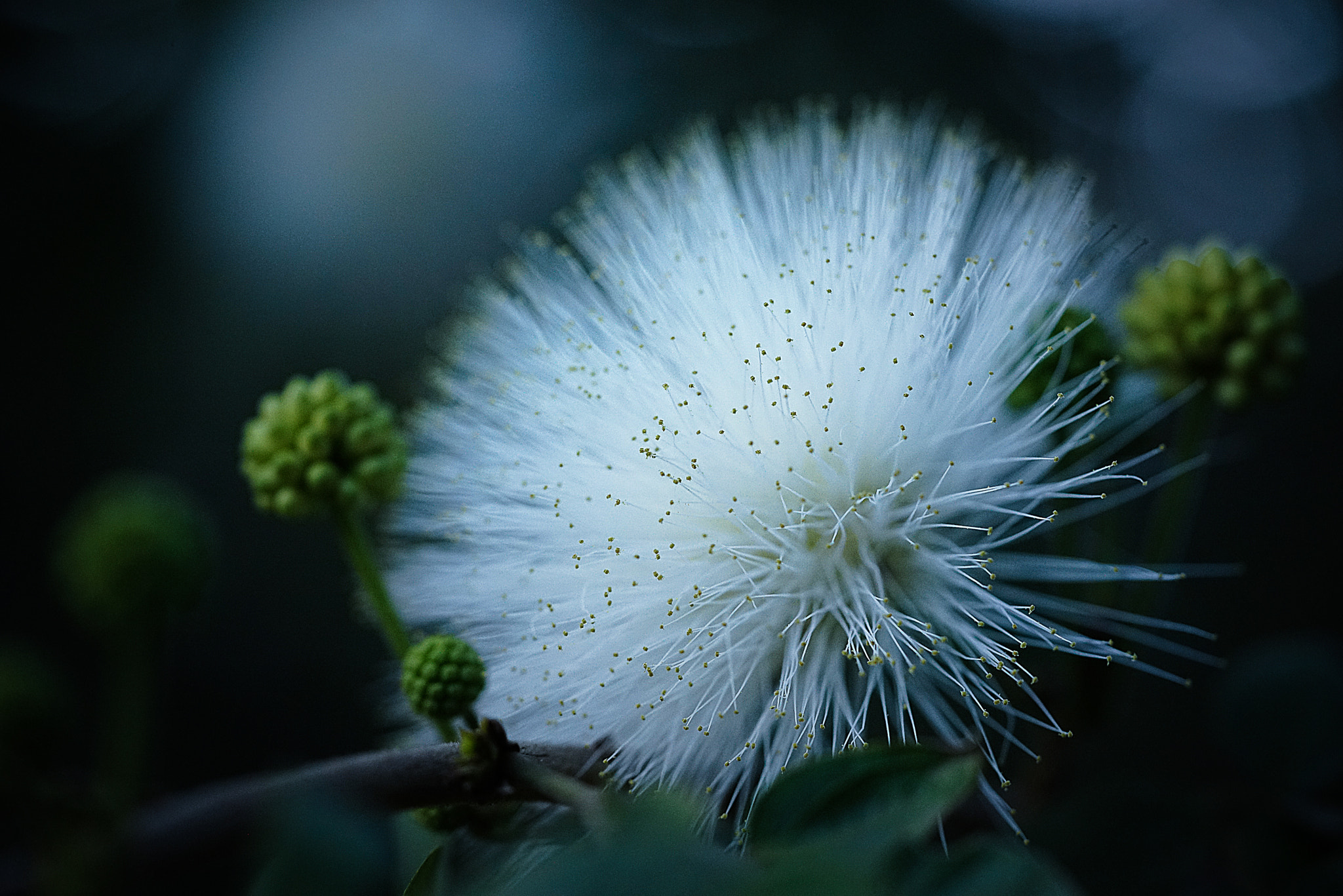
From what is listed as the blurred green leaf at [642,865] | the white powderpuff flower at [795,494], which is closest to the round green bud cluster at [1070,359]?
the white powderpuff flower at [795,494]

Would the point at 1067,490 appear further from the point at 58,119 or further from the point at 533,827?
the point at 58,119

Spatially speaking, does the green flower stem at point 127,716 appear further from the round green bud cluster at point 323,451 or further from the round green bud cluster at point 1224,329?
the round green bud cluster at point 1224,329

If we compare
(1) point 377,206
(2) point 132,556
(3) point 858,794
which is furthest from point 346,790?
(1) point 377,206

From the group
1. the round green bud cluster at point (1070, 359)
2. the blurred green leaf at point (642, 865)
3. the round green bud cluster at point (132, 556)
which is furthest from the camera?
the round green bud cluster at point (132, 556)

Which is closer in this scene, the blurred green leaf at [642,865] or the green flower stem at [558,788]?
the blurred green leaf at [642,865]

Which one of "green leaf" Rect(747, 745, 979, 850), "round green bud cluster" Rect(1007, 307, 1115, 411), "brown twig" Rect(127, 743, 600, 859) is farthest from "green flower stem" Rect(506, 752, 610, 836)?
"round green bud cluster" Rect(1007, 307, 1115, 411)
